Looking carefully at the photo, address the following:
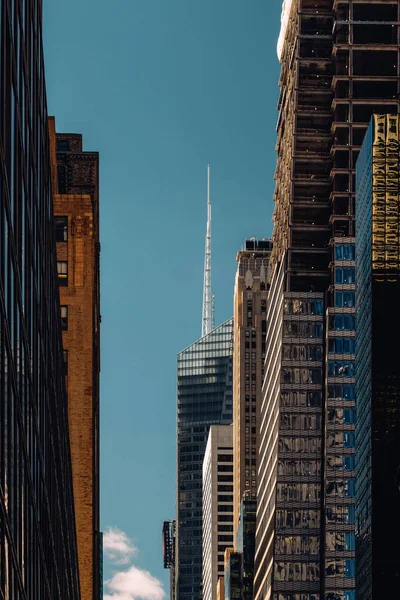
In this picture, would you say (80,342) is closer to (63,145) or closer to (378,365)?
(63,145)

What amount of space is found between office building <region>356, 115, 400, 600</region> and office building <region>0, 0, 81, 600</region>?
80.7 meters

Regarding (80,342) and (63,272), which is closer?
(80,342)

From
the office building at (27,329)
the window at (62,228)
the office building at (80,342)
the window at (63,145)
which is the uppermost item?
the window at (63,145)

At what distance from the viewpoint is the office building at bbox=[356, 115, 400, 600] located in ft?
528

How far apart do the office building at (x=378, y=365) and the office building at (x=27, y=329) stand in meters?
80.7

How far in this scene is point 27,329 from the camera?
5853cm

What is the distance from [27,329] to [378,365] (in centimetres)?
10864

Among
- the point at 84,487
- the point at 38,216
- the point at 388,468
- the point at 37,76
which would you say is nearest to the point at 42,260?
the point at 38,216

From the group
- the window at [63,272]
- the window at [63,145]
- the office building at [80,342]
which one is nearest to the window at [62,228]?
the office building at [80,342]

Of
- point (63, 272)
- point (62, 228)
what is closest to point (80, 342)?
point (63, 272)

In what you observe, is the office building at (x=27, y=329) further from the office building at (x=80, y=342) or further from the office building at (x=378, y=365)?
the office building at (x=378, y=365)

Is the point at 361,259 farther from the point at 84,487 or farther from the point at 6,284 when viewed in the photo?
the point at 6,284

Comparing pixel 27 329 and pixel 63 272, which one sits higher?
pixel 63 272

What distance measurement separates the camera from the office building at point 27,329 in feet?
160
